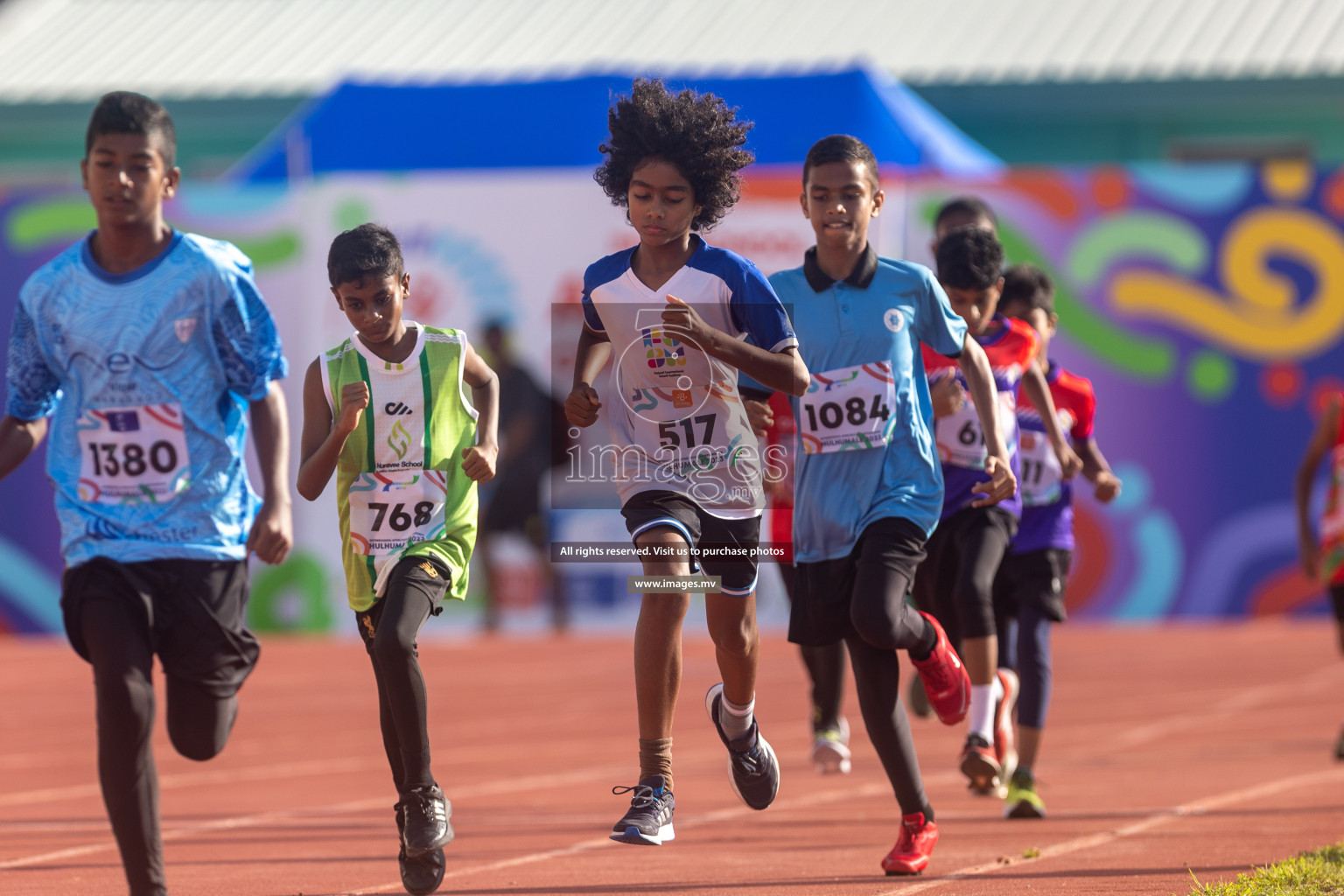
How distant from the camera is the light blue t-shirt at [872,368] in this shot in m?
6.01

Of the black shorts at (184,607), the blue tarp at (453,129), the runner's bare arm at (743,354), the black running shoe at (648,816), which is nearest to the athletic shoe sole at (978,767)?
the black running shoe at (648,816)

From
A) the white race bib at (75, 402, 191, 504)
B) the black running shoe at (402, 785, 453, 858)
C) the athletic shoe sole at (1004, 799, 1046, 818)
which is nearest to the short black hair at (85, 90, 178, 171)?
the white race bib at (75, 402, 191, 504)

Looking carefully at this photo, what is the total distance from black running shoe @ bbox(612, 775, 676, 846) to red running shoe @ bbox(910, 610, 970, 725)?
106cm

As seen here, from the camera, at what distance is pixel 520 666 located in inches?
605

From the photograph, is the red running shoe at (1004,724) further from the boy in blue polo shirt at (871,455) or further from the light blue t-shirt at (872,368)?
the light blue t-shirt at (872,368)

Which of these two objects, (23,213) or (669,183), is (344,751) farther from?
(23,213)

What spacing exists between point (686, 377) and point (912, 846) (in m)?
1.79

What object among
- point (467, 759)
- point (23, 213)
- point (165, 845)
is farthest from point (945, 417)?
point (23, 213)

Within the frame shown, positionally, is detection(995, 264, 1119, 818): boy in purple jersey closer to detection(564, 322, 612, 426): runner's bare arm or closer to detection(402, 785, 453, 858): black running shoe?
detection(564, 322, 612, 426): runner's bare arm

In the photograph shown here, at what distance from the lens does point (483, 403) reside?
5.50 m

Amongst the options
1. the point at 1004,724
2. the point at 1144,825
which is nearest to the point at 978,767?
the point at 1004,724

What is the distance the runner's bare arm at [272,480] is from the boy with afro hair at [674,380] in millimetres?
857

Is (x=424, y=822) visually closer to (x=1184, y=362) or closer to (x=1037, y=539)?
(x=1037, y=539)

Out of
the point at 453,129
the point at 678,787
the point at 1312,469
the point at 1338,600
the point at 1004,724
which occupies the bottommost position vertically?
the point at 678,787
